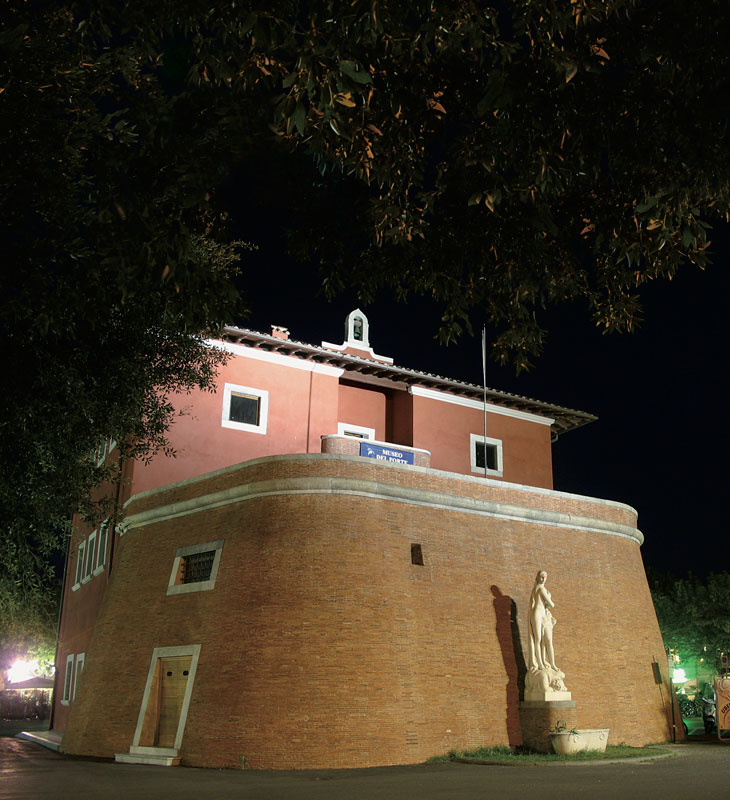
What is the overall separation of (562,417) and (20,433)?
24.5m

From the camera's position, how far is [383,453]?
23438mm

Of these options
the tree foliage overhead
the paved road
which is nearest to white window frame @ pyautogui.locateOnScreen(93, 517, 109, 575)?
the paved road

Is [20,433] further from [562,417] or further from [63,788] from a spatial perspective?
[562,417]

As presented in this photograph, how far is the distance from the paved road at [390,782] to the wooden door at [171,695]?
3.99 ft

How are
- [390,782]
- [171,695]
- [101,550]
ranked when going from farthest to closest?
1. [101,550]
2. [171,695]
3. [390,782]

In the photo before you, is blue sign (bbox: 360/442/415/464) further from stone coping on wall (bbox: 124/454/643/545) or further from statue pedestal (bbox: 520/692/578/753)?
statue pedestal (bbox: 520/692/578/753)

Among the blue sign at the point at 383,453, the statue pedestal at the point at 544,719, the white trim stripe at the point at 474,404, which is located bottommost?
the statue pedestal at the point at 544,719

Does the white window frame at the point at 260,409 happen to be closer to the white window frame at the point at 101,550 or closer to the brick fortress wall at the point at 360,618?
the brick fortress wall at the point at 360,618

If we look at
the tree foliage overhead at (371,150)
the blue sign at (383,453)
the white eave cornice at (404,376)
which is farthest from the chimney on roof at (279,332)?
the tree foliage overhead at (371,150)

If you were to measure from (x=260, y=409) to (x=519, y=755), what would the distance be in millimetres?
12835

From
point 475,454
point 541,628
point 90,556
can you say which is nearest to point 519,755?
point 541,628

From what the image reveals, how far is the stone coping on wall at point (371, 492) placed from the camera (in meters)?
18.4

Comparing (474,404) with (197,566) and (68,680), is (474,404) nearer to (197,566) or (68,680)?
(197,566)

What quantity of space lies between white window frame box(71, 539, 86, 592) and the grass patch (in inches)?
634
